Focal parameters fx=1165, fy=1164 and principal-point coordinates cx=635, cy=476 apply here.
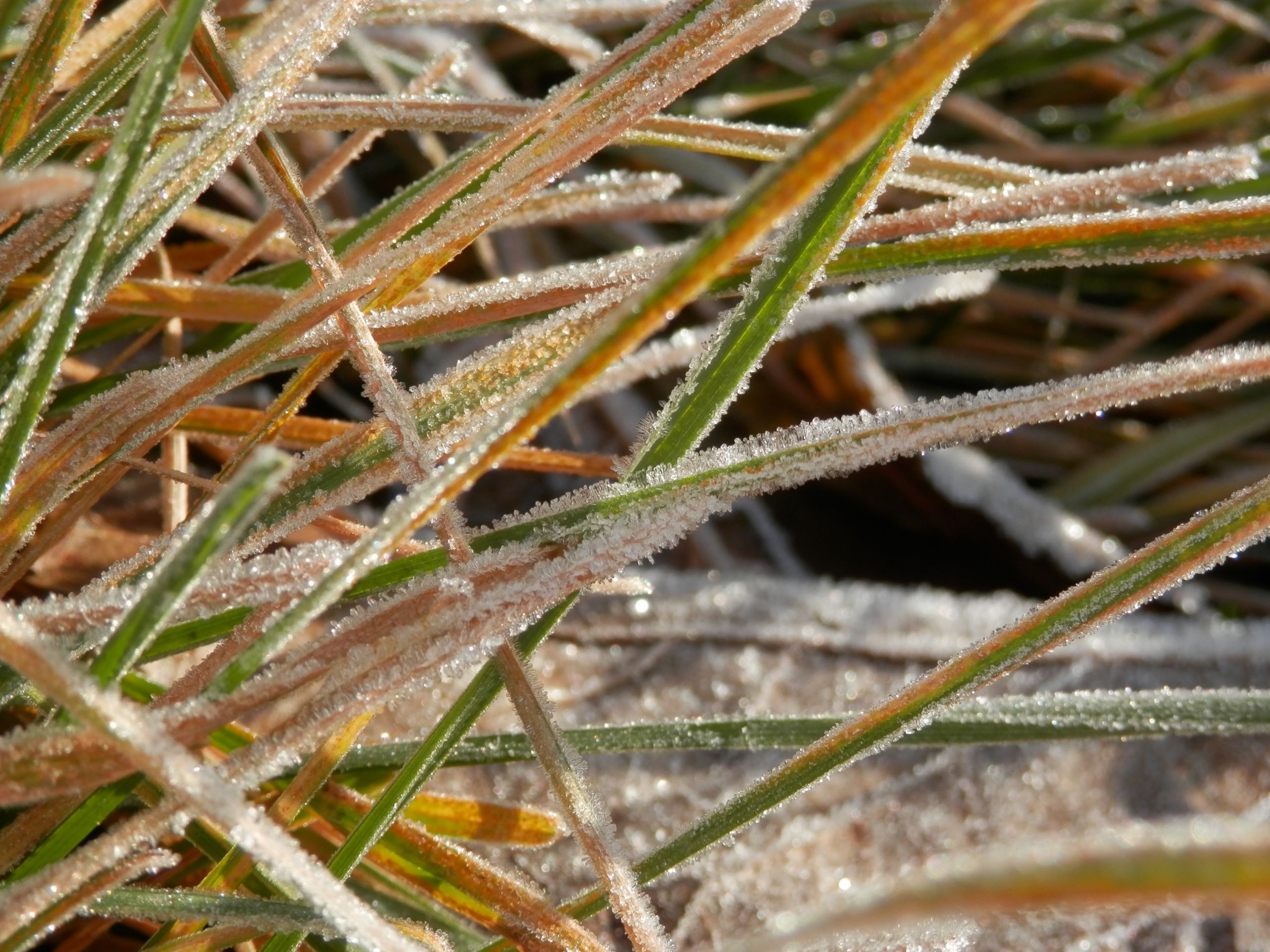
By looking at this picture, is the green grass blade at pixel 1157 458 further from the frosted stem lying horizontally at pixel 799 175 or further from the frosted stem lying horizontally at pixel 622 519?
the frosted stem lying horizontally at pixel 799 175

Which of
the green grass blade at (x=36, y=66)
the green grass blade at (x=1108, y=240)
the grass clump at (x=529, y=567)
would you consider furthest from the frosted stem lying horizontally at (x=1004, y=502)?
the green grass blade at (x=36, y=66)

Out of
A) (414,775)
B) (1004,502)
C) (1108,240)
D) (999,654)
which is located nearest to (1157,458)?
(1004,502)

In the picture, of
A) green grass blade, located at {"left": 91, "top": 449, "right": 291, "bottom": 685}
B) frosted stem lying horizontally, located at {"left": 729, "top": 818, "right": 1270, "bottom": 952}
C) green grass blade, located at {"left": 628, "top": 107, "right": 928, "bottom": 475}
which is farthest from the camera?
green grass blade, located at {"left": 628, "top": 107, "right": 928, "bottom": 475}

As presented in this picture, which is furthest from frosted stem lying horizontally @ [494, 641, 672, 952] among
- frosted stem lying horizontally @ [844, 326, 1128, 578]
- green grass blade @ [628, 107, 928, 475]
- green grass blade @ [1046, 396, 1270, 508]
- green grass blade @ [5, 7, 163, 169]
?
green grass blade @ [1046, 396, 1270, 508]

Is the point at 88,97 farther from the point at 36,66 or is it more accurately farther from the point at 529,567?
the point at 529,567

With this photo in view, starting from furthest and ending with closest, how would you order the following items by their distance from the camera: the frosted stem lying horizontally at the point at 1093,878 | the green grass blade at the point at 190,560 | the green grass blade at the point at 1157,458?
the green grass blade at the point at 1157,458 < the green grass blade at the point at 190,560 < the frosted stem lying horizontally at the point at 1093,878

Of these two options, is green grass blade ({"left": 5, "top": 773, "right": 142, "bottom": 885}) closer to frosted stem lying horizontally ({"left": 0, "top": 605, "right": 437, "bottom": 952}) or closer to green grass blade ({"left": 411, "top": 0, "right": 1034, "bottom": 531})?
frosted stem lying horizontally ({"left": 0, "top": 605, "right": 437, "bottom": 952})

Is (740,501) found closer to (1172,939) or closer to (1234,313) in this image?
(1172,939)
